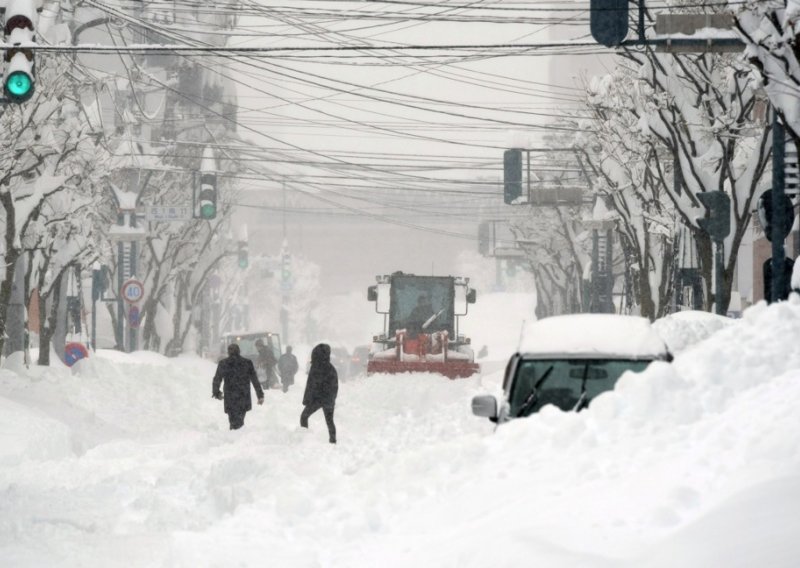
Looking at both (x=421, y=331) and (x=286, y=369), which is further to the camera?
(x=286, y=369)

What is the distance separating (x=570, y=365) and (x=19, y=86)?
6589 millimetres

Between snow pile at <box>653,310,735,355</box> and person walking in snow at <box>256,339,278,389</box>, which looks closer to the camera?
snow pile at <box>653,310,735,355</box>

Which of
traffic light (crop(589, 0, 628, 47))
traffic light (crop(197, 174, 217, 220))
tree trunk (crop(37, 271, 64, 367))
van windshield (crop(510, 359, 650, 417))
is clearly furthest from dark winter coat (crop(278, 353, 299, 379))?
van windshield (crop(510, 359, 650, 417))

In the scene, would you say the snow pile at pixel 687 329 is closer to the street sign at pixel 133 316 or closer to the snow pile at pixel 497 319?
the street sign at pixel 133 316

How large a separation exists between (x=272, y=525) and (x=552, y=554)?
4234mm

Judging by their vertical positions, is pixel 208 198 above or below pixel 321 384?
above

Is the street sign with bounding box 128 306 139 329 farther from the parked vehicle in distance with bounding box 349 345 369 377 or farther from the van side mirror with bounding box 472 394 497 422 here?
the van side mirror with bounding box 472 394 497 422

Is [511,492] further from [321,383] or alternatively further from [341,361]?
[341,361]

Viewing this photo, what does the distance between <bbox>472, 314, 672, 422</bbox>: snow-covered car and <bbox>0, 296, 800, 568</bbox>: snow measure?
17.8 inches

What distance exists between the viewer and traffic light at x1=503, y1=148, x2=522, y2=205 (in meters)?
45.2

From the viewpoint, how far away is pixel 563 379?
10.5 metres

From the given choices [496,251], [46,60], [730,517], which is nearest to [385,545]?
[730,517]

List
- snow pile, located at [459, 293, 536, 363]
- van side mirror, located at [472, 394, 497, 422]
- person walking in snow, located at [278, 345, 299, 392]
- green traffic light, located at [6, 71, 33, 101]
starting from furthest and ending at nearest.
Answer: snow pile, located at [459, 293, 536, 363]
person walking in snow, located at [278, 345, 299, 392]
green traffic light, located at [6, 71, 33, 101]
van side mirror, located at [472, 394, 497, 422]

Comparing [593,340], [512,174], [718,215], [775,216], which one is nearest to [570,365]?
[593,340]
